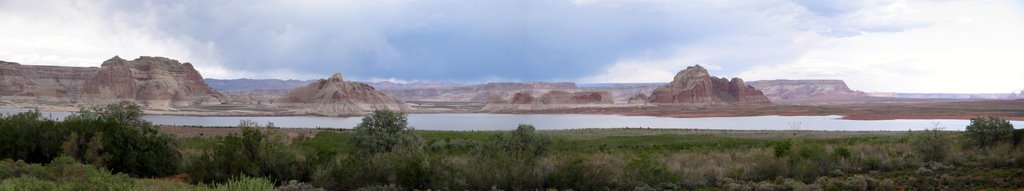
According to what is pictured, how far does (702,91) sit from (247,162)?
6135 inches

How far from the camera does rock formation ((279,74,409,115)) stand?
134 meters

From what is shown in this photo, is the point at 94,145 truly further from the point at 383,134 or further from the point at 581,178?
the point at 581,178

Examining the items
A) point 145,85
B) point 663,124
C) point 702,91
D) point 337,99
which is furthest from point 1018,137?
point 145,85

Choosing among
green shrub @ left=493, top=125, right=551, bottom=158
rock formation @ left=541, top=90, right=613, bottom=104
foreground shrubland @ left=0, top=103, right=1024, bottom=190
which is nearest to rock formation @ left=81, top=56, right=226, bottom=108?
rock formation @ left=541, top=90, right=613, bottom=104

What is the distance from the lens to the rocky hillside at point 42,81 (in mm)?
→ 148375

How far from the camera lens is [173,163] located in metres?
16.8

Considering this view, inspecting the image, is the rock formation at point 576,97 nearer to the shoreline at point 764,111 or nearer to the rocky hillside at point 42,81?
the shoreline at point 764,111

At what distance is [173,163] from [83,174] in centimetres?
606

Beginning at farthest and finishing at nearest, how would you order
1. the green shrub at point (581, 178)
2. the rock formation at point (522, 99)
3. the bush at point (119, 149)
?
1. the rock formation at point (522, 99)
2. the bush at point (119, 149)
3. the green shrub at point (581, 178)

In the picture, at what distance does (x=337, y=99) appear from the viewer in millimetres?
137500

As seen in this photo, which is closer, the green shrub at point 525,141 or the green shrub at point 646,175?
the green shrub at point 646,175

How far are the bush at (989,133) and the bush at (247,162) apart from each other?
19.6 meters

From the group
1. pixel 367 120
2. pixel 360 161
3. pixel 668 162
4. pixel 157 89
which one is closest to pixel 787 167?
pixel 668 162

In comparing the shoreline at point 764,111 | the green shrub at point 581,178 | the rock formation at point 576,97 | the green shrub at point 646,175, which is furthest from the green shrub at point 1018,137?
the rock formation at point 576,97
